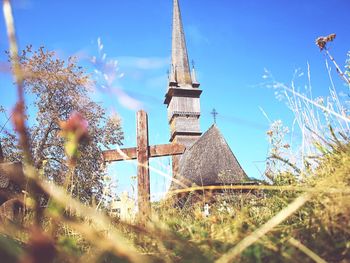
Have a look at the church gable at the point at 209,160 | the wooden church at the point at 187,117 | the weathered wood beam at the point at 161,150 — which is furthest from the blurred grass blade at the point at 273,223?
the wooden church at the point at 187,117

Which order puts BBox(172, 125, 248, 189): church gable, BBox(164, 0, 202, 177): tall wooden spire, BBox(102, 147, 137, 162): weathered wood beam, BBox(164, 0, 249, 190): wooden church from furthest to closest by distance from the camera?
BBox(164, 0, 202, 177): tall wooden spire, BBox(164, 0, 249, 190): wooden church, BBox(172, 125, 248, 189): church gable, BBox(102, 147, 137, 162): weathered wood beam

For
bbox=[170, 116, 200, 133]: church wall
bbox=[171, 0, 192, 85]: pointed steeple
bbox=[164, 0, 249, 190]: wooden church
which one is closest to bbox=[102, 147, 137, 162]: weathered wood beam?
bbox=[164, 0, 249, 190]: wooden church

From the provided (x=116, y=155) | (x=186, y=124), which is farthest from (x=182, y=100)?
(x=116, y=155)

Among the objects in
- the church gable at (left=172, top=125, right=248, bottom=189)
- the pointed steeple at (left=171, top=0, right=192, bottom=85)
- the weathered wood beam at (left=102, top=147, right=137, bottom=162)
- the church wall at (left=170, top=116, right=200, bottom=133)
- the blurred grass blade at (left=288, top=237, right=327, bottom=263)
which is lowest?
the blurred grass blade at (left=288, top=237, right=327, bottom=263)

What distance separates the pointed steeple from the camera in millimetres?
42213

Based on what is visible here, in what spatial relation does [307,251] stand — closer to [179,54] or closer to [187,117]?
[187,117]

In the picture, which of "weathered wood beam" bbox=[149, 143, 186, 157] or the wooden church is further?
the wooden church

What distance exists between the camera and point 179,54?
149 feet

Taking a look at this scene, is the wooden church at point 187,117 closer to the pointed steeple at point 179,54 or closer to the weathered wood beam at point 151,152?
the pointed steeple at point 179,54

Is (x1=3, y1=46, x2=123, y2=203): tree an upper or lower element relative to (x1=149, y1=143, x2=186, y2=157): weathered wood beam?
upper

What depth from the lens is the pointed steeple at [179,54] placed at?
138ft

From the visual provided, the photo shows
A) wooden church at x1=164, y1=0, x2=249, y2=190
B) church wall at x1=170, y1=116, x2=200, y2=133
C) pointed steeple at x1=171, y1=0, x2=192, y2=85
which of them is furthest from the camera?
pointed steeple at x1=171, y1=0, x2=192, y2=85

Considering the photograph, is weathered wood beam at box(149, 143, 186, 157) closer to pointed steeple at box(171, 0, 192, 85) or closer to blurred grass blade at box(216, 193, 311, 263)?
blurred grass blade at box(216, 193, 311, 263)

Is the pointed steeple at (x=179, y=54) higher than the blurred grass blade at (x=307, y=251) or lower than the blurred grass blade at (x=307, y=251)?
higher
